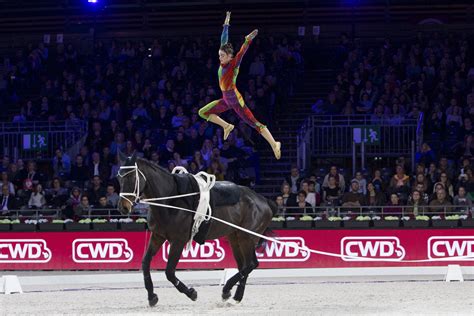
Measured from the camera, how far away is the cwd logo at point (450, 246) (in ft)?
70.0

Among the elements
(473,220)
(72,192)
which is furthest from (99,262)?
(473,220)

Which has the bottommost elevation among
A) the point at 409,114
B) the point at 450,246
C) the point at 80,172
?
the point at 450,246

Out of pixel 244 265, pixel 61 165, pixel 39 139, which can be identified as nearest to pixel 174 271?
pixel 244 265

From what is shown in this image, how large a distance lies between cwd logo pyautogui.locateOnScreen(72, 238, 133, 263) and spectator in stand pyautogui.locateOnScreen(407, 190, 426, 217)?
613 centimetres

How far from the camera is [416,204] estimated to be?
21953 millimetres

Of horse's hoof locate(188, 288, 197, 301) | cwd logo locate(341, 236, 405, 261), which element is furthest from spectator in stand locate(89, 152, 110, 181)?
horse's hoof locate(188, 288, 197, 301)

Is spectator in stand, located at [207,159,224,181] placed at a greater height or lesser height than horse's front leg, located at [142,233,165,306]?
greater

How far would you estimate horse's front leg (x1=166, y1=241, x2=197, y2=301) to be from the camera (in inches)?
570

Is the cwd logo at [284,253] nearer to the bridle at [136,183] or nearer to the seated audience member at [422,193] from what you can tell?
the seated audience member at [422,193]

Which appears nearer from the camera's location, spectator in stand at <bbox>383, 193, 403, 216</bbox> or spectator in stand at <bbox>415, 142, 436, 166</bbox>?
spectator in stand at <bbox>383, 193, 403, 216</bbox>

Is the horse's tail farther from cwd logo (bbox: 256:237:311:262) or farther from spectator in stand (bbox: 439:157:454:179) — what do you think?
spectator in stand (bbox: 439:157:454:179)

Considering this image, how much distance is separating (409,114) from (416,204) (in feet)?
15.0

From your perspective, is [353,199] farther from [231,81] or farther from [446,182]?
[231,81]

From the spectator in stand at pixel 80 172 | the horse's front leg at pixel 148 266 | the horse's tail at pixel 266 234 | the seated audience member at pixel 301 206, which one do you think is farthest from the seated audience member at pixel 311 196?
the horse's front leg at pixel 148 266
